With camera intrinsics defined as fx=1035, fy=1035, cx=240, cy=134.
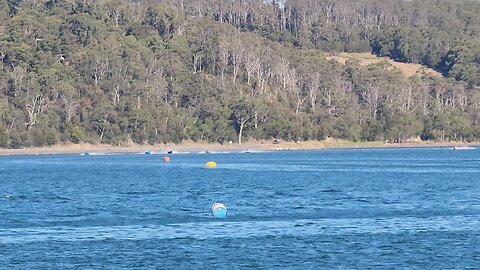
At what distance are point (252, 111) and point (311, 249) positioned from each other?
418 feet

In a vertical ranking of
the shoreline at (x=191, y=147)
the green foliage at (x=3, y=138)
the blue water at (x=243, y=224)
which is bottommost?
the blue water at (x=243, y=224)

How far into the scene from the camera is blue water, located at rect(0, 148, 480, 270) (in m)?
36.1

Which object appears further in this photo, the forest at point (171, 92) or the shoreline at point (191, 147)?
the forest at point (171, 92)

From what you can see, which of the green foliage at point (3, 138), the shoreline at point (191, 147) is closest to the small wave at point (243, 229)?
the green foliage at point (3, 138)

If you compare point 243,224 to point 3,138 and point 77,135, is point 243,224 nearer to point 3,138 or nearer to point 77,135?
point 3,138

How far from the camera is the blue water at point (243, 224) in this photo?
1420 inches

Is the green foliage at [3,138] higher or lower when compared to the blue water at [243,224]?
higher

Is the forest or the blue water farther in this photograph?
the forest

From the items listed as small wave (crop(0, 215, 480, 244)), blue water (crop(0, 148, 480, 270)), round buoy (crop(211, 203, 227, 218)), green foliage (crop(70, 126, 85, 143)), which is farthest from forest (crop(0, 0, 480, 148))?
small wave (crop(0, 215, 480, 244))

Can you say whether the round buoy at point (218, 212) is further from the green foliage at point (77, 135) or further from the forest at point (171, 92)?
the green foliage at point (77, 135)

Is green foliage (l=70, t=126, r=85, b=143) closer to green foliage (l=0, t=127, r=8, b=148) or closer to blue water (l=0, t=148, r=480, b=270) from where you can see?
green foliage (l=0, t=127, r=8, b=148)

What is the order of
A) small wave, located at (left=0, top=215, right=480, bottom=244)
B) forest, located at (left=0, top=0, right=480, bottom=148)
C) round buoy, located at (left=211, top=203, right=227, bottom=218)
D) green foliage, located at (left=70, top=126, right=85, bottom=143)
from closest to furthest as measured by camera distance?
small wave, located at (left=0, top=215, right=480, bottom=244), round buoy, located at (left=211, top=203, right=227, bottom=218), green foliage, located at (left=70, top=126, right=85, bottom=143), forest, located at (left=0, top=0, right=480, bottom=148)

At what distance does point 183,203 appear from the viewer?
2314 inches

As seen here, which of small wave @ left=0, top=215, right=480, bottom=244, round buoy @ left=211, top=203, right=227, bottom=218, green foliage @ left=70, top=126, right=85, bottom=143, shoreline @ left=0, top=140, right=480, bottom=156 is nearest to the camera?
small wave @ left=0, top=215, right=480, bottom=244
